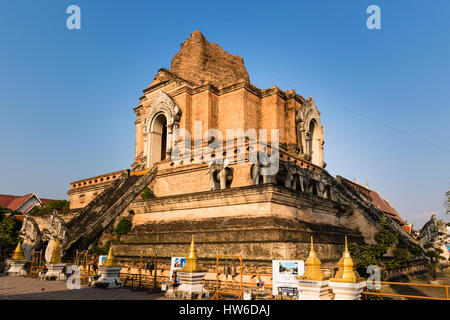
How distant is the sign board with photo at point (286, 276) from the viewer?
10.3 m

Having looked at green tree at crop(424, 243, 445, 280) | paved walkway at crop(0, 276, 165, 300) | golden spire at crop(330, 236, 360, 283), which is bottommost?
paved walkway at crop(0, 276, 165, 300)

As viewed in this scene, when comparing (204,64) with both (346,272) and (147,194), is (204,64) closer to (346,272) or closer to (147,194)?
(147,194)

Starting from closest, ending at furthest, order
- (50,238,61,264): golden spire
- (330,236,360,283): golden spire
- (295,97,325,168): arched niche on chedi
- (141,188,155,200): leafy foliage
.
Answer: (330,236,360,283): golden spire → (50,238,61,264): golden spire → (141,188,155,200): leafy foliage → (295,97,325,168): arched niche on chedi

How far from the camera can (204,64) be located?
2933 centimetres

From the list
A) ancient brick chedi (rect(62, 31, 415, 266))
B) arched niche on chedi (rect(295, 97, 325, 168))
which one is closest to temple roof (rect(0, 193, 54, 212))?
ancient brick chedi (rect(62, 31, 415, 266))

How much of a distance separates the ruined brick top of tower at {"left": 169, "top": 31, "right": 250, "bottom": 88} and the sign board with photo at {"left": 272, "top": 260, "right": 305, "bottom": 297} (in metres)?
19.1

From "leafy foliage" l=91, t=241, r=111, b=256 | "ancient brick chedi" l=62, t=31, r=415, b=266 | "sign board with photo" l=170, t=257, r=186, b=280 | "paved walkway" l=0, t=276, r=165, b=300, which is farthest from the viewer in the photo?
"leafy foliage" l=91, t=241, r=111, b=256

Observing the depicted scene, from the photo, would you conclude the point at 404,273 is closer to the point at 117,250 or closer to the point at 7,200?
the point at 117,250

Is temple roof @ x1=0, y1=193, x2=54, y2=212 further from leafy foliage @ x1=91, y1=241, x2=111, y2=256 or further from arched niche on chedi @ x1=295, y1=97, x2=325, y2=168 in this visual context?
arched niche on chedi @ x1=295, y1=97, x2=325, y2=168

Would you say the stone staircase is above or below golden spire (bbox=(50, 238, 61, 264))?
above

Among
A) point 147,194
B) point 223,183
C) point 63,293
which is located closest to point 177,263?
point 63,293

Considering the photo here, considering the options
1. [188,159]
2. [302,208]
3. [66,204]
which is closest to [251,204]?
[302,208]

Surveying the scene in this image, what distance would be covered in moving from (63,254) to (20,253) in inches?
125

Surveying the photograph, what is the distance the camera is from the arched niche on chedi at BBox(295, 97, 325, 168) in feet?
87.5
